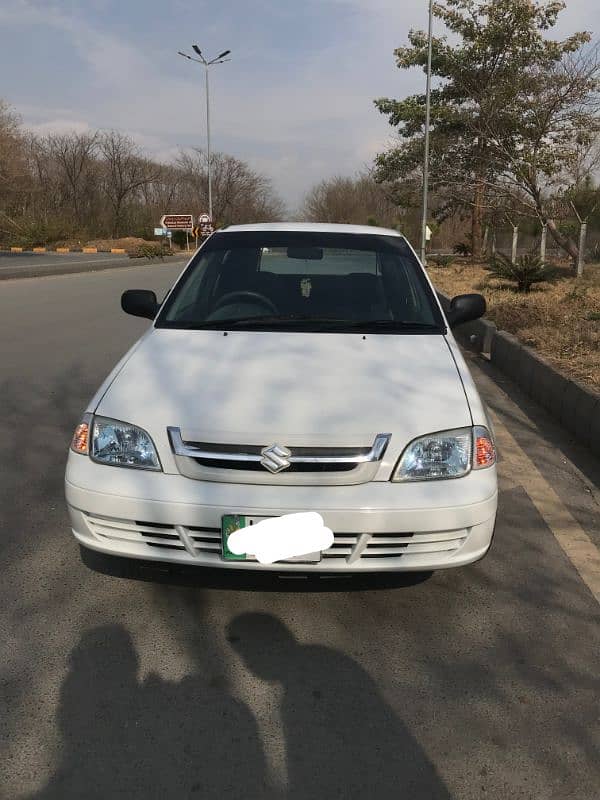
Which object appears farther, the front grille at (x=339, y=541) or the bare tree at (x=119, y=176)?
the bare tree at (x=119, y=176)

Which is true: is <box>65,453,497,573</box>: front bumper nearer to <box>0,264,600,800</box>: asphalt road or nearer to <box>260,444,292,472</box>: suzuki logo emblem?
<box>260,444,292,472</box>: suzuki logo emblem

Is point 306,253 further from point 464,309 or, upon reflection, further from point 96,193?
point 96,193

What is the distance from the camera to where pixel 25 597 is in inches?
113

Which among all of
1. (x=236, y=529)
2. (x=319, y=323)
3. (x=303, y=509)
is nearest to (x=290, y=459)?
(x=303, y=509)

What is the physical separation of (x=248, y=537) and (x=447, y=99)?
27.5 metres

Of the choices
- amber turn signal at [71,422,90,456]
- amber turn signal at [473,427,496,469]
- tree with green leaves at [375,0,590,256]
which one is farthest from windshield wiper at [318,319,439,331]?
tree with green leaves at [375,0,590,256]

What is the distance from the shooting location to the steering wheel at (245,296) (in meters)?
3.79

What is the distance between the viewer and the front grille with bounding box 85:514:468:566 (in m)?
2.47

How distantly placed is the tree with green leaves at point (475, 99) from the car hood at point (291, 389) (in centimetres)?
1564

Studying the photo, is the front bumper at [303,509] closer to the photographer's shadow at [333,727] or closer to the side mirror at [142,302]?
the photographer's shadow at [333,727]

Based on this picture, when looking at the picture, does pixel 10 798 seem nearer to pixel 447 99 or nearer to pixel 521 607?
pixel 521 607

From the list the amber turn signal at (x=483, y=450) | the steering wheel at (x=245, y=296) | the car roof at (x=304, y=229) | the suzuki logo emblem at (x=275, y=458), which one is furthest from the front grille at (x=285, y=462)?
the car roof at (x=304, y=229)

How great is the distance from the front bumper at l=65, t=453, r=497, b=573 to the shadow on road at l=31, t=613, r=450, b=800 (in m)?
0.38

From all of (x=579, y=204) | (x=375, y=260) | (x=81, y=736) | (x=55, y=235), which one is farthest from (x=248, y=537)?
(x=55, y=235)
